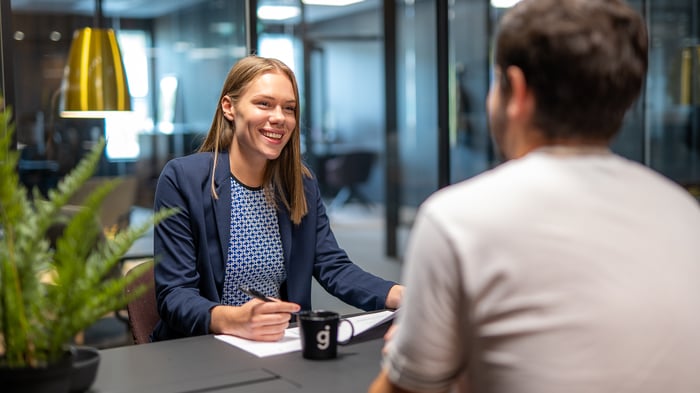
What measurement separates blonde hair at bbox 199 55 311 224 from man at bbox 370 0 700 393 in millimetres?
1434

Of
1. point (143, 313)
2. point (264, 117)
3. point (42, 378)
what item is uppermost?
point (264, 117)

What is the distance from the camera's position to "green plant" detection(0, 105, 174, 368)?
4.10 ft

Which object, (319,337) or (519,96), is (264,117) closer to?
(319,337)

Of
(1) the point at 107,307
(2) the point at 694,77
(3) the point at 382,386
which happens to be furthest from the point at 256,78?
(2) the point at 694,77

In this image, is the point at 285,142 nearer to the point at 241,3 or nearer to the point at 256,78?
the point at 256,78

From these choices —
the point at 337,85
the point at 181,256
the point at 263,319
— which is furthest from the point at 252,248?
the point at 337,85

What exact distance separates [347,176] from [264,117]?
19.0ft

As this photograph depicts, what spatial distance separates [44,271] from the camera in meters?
1.31

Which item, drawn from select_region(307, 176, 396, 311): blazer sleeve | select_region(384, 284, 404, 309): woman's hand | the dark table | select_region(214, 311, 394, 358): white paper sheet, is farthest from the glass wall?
the dark table

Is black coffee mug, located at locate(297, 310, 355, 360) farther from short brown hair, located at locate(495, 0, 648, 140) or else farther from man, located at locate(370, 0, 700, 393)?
short brown hair, located at locate(495, 0, 648, 140)

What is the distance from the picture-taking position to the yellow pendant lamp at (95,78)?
170 inches

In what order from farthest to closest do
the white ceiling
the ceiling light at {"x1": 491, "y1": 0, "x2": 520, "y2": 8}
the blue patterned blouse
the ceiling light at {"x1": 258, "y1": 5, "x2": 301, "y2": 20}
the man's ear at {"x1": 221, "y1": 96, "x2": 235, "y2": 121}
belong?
the ceiling light at {"x1": 491, "y1": 0, "x2": 520, "y2": 8} → the ceiling light at {"x1": 258, "y1": 5, "x2": 301, "y2": 20} → the white ceiling → the man's ear at {"x1": 221, "y1": 96, "x2": 235, "y2": 121} → the blue patterned blouse

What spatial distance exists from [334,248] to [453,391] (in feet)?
4.69

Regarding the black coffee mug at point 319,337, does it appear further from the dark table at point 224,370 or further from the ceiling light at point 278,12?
the ceiling light at point 278,12
